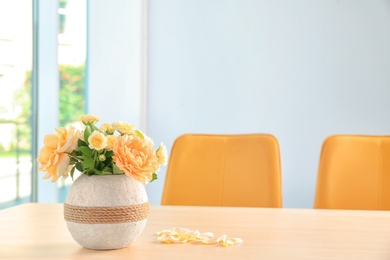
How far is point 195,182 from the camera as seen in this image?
205 centimetres

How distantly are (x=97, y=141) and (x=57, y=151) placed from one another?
0.08 m

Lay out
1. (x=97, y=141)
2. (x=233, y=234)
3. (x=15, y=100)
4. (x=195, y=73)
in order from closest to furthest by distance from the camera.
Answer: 1. (x=97, y=141)
2. (x=233, y=234)
3. (x=15, y=100)
4. (x=195, y=73)

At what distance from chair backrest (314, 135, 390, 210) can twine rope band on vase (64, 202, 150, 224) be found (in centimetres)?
94

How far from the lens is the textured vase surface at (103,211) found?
1.17m

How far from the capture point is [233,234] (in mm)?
1355

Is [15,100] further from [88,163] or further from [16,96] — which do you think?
[88,163]

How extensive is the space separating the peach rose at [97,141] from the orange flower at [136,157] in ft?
0.08

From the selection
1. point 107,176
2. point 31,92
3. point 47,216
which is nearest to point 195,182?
point 47,216

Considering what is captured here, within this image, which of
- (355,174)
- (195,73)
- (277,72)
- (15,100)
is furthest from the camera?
(195,73)

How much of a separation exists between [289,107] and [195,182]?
187cm

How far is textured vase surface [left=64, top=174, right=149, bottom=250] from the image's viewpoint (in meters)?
1.17

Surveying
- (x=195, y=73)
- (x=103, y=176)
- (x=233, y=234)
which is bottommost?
(x=233, y=234)

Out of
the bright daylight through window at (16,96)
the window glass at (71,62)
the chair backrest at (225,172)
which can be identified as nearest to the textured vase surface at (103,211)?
the chair backrest at (225,172)

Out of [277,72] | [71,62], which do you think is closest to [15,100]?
[71,62]
